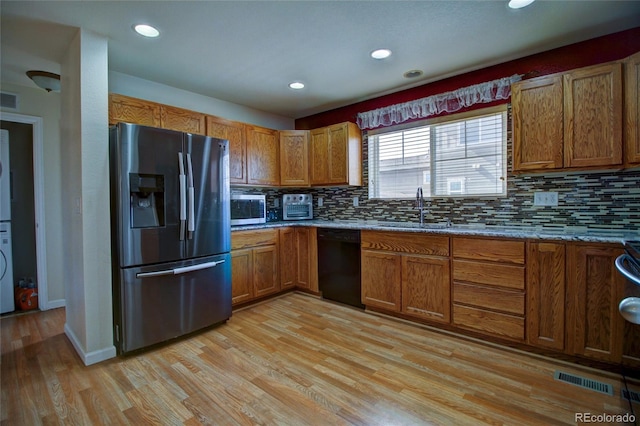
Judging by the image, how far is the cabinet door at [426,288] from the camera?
259cm

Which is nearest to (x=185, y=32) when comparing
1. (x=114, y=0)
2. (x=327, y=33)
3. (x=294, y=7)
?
(x=114, y=0)

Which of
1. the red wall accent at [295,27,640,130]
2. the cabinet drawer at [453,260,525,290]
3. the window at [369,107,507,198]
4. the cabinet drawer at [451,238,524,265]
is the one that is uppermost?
the red wall accent at [295,27,640,130]

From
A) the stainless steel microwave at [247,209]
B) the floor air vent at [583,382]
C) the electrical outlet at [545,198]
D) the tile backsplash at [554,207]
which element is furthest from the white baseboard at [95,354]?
the electrical outlet at [545,198]

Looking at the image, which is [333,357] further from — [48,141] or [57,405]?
[48,141]

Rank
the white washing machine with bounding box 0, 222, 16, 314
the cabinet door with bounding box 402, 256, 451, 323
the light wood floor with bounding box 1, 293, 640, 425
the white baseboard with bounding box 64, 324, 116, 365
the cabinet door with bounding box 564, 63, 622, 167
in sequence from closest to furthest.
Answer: the light wood floor with bounding box 1, 293, 640, 425
the cabinet door with bounding box 564, 63, 622, 167
the white baseboard with bounding box 64, 324, 116, 365
the cabinet door with bounding box 402, 256, 451, 323
the white washing machine with bounding box 0, 222, 16, 314

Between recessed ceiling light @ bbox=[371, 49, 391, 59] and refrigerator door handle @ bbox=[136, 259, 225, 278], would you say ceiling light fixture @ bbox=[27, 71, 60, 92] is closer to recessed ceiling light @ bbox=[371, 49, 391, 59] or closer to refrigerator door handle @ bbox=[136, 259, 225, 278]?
refrigerator door handle @ bbox=[136, 259, 225, 278]

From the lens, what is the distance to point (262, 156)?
3775 mm

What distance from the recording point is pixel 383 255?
9.80 ft

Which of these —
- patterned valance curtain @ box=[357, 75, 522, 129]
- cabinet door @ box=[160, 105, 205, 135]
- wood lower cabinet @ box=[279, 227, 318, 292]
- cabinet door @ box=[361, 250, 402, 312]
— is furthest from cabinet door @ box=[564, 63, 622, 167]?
cabinet door @ box=[160, 105, 205, 135]

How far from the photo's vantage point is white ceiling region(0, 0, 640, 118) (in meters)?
1.94

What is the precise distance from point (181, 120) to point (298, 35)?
1.53 metres

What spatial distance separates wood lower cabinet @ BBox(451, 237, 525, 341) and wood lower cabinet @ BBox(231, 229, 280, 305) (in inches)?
77.3

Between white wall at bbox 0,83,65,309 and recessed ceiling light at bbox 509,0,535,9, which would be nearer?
recessed ceiling light at bbox 509,0,535,9

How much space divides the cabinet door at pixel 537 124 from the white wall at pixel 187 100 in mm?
2973
